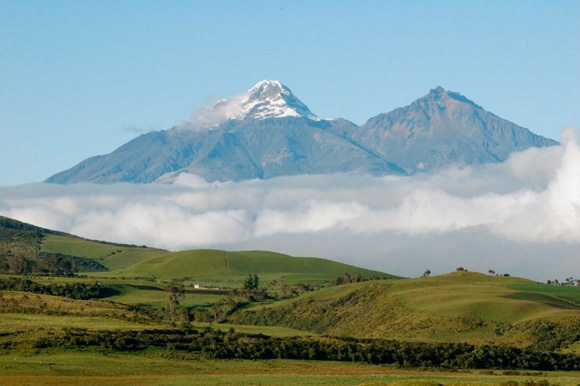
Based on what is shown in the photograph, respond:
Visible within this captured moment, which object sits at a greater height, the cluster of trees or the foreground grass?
the cluster of trees

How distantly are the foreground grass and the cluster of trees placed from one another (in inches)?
165

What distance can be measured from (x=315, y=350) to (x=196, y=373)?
88.5ft

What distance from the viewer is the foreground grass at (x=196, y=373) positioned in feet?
302

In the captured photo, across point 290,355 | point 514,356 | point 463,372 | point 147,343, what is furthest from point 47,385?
point 514,356

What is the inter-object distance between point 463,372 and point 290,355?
24.8m

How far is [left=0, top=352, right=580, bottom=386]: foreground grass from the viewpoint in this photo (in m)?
92.1

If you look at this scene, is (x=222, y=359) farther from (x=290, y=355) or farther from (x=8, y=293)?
(x=8, y=293)

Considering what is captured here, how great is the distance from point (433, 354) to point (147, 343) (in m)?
43.5

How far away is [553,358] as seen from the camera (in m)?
134

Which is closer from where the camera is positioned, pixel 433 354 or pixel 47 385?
pixel 47 385

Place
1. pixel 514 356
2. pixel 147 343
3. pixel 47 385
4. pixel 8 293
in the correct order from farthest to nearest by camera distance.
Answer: pixel 8 293 → pixel 514 356 → pixel 147 343 → pixel 47 385

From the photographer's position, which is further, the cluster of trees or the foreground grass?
the cluster of trees

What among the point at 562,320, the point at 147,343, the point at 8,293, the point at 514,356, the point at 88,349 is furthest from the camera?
the point at 8,293

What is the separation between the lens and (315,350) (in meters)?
128
